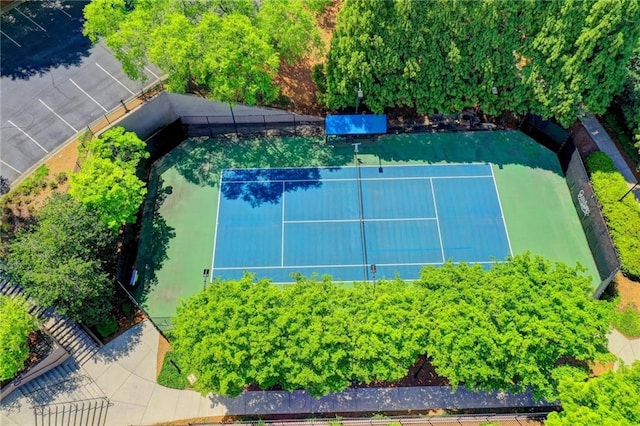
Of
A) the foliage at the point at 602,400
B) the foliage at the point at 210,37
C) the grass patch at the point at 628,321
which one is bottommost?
the foliage at the point at 602,400

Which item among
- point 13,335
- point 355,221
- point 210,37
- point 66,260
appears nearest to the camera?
point 13,335

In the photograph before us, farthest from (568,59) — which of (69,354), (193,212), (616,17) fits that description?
(69,354)

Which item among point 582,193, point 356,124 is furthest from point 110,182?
point 582,193

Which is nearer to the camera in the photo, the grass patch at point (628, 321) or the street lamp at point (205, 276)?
the grass patch at point (628, 321)

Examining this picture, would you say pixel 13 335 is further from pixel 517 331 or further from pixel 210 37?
pixel 517 331

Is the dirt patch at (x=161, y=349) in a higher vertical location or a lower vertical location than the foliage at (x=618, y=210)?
lower

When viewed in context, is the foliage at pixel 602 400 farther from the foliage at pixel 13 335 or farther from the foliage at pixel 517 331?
the foliage at pixel 13 335

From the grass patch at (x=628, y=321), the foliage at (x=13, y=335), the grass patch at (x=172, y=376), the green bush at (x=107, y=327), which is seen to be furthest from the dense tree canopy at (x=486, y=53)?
the foliage at (x=13, y=335)
